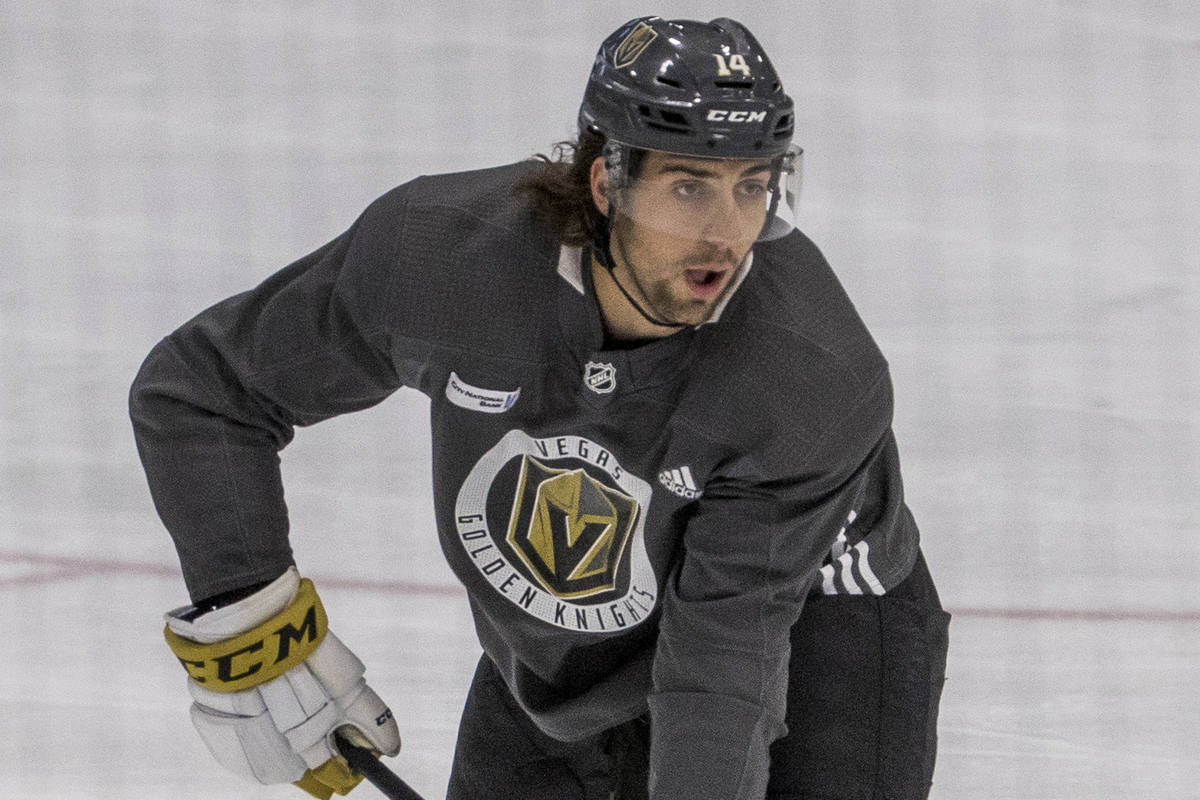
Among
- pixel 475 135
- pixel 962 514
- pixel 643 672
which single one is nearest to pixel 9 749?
pixel 643 672

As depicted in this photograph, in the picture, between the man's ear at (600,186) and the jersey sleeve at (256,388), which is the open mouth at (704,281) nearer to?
the man's ear at (600,186)

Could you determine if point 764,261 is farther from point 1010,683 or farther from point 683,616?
point 1010,683

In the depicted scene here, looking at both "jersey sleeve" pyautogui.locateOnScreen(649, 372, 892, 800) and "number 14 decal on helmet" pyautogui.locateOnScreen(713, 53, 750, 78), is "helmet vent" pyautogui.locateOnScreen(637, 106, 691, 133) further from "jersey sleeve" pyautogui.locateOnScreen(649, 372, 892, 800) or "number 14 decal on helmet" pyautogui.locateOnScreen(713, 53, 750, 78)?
"jersey sleeve" pyautogui.locateOnScreen(649, 372, 892, 800)

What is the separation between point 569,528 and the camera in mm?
2145

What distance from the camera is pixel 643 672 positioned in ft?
7.48

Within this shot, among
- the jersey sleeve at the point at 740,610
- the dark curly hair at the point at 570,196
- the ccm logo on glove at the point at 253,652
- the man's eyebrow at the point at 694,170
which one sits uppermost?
the man's eyebrow at the point at 694,170

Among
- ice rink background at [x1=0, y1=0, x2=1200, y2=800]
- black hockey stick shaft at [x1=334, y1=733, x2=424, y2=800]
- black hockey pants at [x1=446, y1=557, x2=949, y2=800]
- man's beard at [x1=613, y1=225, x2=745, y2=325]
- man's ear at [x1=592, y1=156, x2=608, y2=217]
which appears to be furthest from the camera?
ice rink background at [x1=0, y1=0, x2=1200, y2=800]

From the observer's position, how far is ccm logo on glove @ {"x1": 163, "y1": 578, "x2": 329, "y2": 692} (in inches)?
90.1

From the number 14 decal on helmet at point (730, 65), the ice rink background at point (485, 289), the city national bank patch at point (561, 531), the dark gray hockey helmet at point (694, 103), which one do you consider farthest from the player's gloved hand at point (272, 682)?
the number 14 decal on helmet at point (730, 65)

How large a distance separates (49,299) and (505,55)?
52.7 inches

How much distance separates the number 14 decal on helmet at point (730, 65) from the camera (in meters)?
2.00

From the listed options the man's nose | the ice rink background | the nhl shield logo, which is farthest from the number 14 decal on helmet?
the ice rink background

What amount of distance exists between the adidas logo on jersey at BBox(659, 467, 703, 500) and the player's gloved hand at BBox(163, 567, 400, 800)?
0.55 metres

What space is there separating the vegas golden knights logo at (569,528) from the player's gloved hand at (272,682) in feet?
1.07
